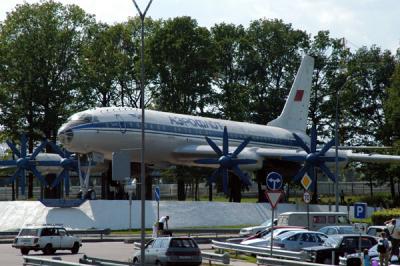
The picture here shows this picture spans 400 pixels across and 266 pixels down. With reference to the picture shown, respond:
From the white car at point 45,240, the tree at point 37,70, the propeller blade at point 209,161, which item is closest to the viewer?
the white car at point 45,240

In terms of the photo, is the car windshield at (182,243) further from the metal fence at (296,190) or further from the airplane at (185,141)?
the metal fence at (296,190)

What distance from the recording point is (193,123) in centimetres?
6288

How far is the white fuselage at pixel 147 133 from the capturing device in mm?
54594

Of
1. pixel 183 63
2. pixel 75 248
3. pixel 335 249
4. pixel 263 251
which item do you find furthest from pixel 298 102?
pixel 335 249

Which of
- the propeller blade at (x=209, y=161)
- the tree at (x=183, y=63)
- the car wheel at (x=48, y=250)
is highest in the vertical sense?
the tree at (x=183, y=63)

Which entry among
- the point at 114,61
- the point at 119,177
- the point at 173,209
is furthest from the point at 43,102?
the point at 119,177

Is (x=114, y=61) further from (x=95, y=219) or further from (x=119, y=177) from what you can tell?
Answer: (x=119, y=177)

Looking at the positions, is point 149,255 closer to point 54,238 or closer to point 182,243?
point 182,243

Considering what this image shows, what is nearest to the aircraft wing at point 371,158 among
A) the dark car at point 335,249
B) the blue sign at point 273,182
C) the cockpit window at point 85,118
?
the cockpit window at point 85,118

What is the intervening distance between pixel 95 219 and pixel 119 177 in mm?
23913

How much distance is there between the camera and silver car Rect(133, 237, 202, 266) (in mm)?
26922

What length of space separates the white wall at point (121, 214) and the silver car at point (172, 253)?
2471 centimetres

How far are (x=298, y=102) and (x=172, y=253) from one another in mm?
51307

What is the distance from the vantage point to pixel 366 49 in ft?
314
